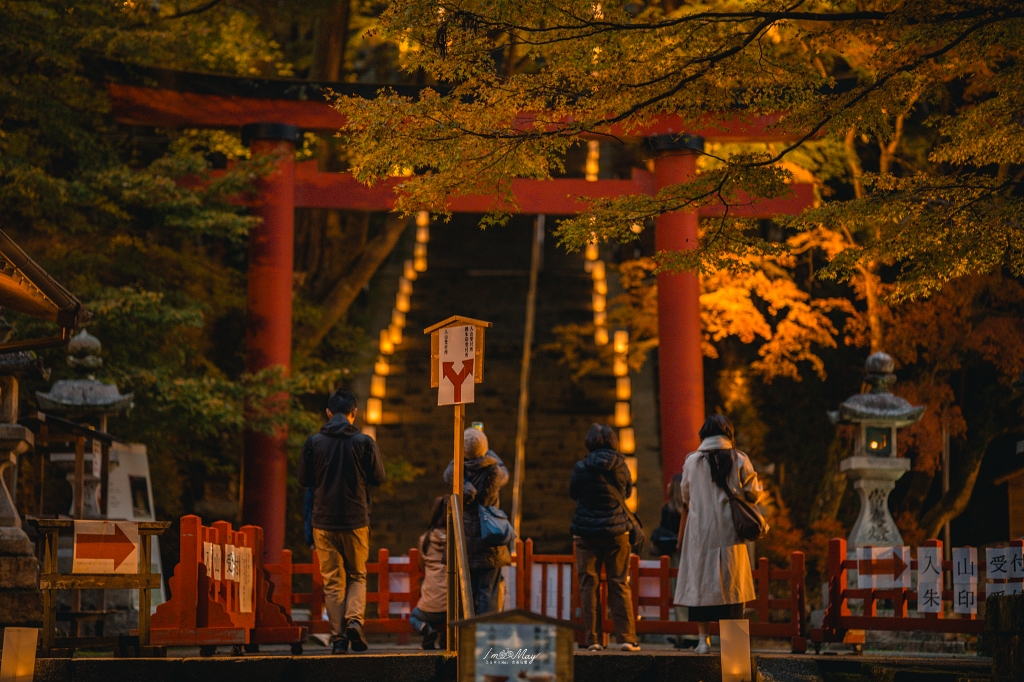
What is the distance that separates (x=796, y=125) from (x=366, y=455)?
3.79 meters

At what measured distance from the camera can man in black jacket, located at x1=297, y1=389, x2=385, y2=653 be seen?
9.21 m

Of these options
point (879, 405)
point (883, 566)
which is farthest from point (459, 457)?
point (879, 405)

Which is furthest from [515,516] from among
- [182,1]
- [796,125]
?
[796,125]

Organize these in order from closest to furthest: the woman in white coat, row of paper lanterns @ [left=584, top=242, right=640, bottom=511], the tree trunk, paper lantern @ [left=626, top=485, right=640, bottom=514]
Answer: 1. the woman in white coat
2. paper lantern @ [left=626, top=485, right=640, bottom=514]
3. the tree trunk
4. row of paper lanterns @ [left=584, top=242, right=640, bottom=511]

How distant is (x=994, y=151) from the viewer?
846cm

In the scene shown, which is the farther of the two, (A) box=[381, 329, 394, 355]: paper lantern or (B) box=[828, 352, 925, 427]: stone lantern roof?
(A) box=[381, 329, 394, 355]: paper lantern

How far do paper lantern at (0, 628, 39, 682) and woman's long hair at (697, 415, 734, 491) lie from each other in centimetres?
473

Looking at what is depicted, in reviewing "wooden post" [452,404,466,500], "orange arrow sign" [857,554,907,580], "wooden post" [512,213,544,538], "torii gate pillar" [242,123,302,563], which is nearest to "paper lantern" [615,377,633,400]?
"wooden post" [512,213,544,538]

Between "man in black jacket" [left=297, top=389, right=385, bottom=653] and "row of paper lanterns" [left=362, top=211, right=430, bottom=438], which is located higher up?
"row of paper lanterns" [left=362, top=211, right=430, bottom=438]

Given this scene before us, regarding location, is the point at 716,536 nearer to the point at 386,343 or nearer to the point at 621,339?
the point at 621,339

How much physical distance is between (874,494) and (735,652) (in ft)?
22.4

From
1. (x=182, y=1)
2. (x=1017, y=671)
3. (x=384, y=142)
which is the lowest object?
(x=1017, y=671)

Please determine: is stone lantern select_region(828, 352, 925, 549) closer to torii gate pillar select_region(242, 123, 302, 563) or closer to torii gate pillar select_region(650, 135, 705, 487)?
torii gate pillar select_region(650, 135, 705, 487)

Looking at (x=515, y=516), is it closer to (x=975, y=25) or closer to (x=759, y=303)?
(x=759, y=303)
